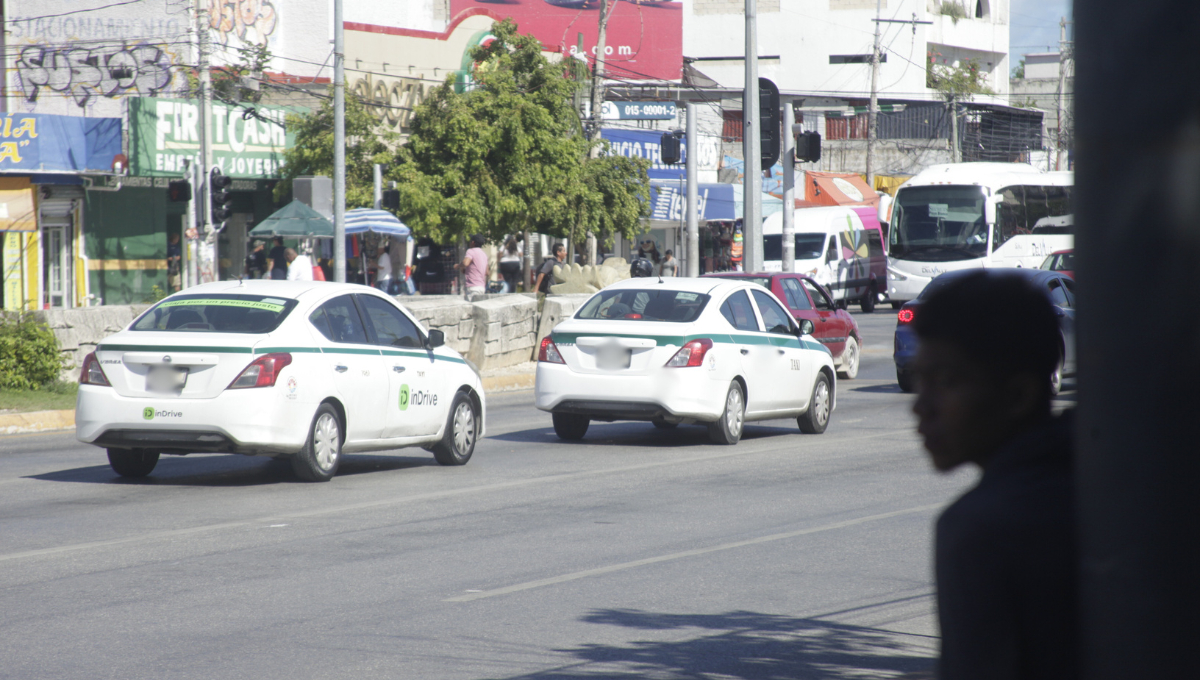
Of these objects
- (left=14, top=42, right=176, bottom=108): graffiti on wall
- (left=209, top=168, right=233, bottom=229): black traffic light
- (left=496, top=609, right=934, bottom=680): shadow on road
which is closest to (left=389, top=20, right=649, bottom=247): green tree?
(left=14, top=42, right=176, bottom=108): graffiti on wall

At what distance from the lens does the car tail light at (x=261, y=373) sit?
10195mm

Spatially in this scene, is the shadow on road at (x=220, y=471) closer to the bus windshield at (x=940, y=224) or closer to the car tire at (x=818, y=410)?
the car tire at (x=818, y=410)

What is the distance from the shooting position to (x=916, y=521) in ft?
30.5

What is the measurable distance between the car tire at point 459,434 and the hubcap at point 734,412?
101 inches

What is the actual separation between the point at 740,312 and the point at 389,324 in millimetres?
3893

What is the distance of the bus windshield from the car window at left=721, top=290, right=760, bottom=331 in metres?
24.6

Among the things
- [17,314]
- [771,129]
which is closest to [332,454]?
[17,314]

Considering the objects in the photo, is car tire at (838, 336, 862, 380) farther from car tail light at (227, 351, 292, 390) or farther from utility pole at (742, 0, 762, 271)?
car tail light at (227, 351, 292, 390)

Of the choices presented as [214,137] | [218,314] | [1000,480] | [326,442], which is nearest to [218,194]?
[214,137]

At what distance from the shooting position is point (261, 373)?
10242 millimetres

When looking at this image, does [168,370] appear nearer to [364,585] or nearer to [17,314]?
[364,585]

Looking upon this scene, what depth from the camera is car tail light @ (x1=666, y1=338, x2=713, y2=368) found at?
13094 mm

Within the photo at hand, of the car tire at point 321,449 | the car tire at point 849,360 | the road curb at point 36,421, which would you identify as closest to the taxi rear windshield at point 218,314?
the car tire at point 321,449

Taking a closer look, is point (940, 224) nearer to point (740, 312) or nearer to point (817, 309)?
point (817, 309)
